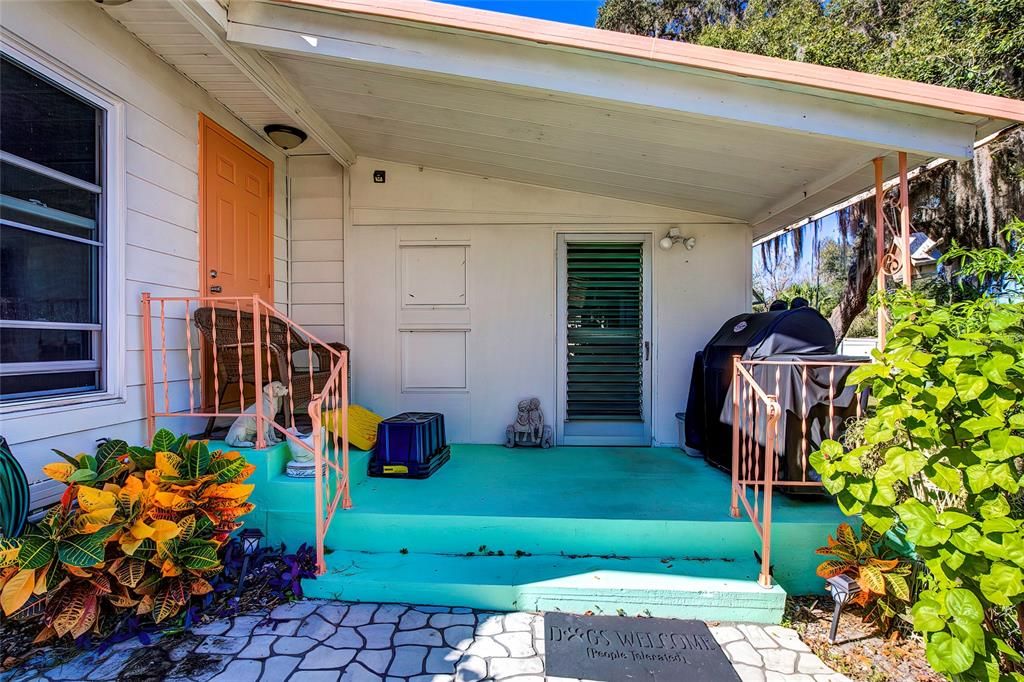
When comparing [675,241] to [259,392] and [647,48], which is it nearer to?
[647,48]

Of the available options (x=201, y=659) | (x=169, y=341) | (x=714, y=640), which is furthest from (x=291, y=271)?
(x=714, y=640)

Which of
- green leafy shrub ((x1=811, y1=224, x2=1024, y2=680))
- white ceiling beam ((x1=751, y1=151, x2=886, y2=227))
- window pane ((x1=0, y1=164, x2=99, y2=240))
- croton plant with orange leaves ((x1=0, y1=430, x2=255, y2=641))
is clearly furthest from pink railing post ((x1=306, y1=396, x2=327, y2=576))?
white ceiling beam ((x1=751, y1=151, x2=886, y2=227))

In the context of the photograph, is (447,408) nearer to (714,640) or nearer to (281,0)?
(714,640)

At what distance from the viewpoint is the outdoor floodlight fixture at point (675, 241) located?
13.2 feet

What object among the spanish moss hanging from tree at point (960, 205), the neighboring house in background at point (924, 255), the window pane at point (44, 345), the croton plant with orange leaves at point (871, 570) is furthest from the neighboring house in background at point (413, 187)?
the neighboring house in background at point (924, 255)

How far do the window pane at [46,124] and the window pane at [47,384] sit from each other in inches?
38.2

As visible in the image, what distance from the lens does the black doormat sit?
71.1 inches

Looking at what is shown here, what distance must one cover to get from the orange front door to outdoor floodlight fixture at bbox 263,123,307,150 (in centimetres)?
21

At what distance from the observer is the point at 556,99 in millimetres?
2625

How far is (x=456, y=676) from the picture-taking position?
1.78 metres

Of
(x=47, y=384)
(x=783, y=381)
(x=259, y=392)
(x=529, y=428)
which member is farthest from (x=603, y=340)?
(x=47, y=384)

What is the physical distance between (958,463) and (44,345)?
369 centimetres

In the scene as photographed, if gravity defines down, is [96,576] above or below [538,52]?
below

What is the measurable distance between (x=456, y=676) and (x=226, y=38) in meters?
3.16
